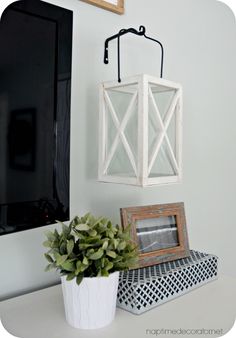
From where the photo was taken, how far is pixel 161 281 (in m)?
0.89

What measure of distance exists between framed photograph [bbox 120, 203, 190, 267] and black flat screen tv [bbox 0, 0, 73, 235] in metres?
0.25

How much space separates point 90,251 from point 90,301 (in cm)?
11

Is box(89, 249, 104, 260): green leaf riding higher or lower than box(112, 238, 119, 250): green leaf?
lower

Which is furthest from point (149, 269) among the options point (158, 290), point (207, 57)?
point (207, 57)

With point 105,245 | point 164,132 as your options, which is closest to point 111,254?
point 105,245

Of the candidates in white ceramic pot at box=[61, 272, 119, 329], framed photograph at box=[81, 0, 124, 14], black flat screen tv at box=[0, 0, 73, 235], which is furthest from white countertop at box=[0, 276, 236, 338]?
framed photograph at box=[81, 0, 124, 14]

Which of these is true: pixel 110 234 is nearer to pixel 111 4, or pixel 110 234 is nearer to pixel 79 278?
pixel 79 278

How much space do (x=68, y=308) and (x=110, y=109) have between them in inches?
21.3

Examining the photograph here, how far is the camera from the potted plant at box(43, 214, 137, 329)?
0.73 metres

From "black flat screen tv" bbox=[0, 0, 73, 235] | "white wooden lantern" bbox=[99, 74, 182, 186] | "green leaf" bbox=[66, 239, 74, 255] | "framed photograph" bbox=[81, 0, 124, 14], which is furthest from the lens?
"framed photograph" bbox=[81, 0, 124, 14]

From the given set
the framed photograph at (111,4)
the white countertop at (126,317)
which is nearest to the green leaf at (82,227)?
the white countertop at (126,317)

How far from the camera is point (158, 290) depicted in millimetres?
878

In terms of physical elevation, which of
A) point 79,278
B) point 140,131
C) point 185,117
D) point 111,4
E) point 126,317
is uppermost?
point 111,4

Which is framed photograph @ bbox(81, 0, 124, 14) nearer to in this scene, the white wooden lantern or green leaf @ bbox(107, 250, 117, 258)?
the white wooden lantern
